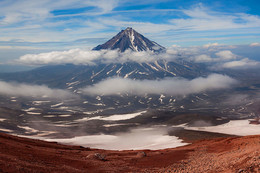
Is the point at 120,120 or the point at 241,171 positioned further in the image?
the point at 120,120

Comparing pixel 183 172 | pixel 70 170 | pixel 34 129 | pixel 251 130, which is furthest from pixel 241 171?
pixel 34 129

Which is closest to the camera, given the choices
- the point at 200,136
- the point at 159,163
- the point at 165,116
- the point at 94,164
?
the point at 94,164

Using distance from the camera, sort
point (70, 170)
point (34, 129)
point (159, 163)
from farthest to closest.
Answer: point (34, 129) < point (159, 163) < point (70, 170)

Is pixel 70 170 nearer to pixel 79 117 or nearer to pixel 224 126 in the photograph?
pixel 224 126

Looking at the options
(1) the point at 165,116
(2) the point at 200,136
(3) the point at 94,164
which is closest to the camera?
(3) the point at 94,164

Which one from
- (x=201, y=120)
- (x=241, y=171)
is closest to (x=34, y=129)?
(x=201, y=120)

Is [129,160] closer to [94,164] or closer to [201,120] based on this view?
[94,164]

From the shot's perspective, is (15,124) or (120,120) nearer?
(15,124)

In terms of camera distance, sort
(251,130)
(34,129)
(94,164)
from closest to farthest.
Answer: (94,164)
(251,130)
(34,129)

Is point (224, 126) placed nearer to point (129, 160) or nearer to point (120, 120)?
point (120, 120)
